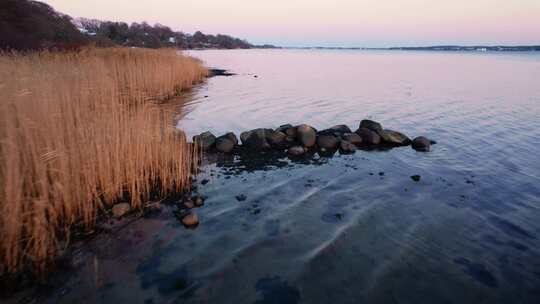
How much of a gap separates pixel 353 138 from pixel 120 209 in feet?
23.7

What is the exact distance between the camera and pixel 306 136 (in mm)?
9758

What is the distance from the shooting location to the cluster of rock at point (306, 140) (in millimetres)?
9202

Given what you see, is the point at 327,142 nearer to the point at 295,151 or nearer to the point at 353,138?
the point at 353,138

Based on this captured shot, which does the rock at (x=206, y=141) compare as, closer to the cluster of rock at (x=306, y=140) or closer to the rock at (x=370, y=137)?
the cluster of rock at (x=306, y=140)

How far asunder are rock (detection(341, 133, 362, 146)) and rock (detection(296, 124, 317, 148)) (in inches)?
40.2

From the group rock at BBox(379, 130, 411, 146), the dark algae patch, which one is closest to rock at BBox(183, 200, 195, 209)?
the dark algae patch

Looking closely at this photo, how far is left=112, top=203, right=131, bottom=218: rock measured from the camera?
17.5 ft

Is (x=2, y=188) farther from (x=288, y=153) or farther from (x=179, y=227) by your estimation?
(x=288, y=153)

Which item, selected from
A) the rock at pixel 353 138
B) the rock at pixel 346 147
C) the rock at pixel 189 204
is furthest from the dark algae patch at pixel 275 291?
the rock at pixel 353 138

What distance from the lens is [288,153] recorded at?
9.14 metres

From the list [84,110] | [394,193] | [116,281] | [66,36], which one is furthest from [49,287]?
[66,36]

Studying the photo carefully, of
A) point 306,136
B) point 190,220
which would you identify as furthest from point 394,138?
point 190,220

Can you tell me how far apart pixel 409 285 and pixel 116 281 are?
11.9 feet

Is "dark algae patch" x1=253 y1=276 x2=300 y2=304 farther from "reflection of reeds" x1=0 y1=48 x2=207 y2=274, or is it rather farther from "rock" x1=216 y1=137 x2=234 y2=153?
"rock" x1=216 y1=137 x2=234 y2=153
